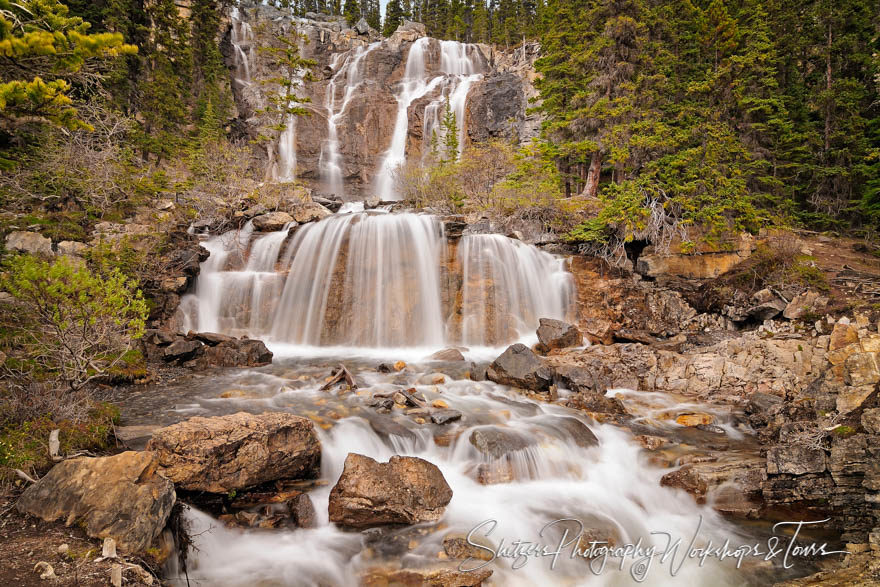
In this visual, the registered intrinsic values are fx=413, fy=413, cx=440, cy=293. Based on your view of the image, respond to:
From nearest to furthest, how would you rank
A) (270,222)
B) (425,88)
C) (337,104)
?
(270,222)
(337,104)
(425,88)

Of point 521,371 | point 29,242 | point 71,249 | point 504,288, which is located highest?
point 29,242

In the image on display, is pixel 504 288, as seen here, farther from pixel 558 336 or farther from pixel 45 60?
pixel 45 60

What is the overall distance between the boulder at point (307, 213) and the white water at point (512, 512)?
35.4ft

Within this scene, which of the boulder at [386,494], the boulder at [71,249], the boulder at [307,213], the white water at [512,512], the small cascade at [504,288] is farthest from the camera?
the boulder at [307,213]

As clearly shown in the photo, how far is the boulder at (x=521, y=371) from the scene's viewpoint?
9984 millimetres

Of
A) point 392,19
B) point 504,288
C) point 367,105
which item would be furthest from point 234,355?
point 392,19

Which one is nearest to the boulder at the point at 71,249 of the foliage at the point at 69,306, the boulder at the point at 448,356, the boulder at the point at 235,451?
the foliage at the point at 69,306

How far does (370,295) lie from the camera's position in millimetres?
15266

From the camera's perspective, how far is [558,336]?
42.0 ft

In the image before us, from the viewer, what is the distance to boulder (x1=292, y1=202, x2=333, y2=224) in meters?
17.9

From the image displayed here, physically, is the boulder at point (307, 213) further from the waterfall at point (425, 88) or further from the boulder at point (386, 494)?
the boulder at point (386, 494)

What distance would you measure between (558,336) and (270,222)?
1234cm

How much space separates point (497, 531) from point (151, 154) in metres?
27.8

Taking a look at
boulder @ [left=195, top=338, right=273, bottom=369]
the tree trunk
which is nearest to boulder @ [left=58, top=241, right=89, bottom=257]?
boulder @ [left=195, top=338, right=273, bottom=369]
